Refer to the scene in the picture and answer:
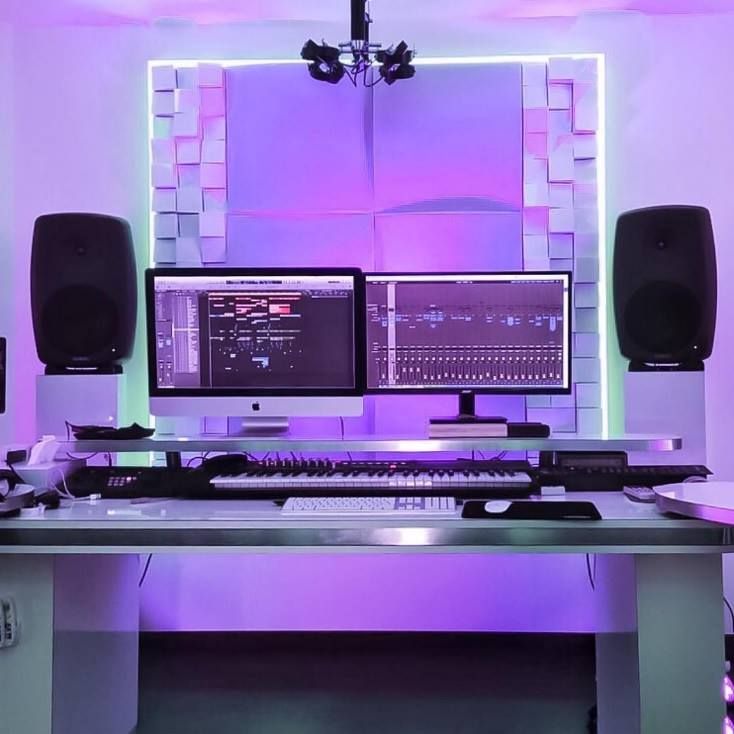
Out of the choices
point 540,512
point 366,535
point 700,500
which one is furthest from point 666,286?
point 366,535

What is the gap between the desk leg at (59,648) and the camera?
1.48 meters

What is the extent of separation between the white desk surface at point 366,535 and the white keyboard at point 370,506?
25 mm

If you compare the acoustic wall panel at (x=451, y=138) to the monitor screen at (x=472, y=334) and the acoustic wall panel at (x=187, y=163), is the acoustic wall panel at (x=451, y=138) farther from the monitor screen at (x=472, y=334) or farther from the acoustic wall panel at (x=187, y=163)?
the monitor screen at (x=472, y=334)

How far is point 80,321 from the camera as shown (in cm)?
236

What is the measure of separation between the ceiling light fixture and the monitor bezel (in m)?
0.87

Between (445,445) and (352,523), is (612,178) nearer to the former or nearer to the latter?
(445,445)

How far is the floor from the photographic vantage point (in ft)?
7.00

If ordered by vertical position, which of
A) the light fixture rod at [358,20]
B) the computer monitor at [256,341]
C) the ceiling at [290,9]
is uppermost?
the ceiling at [290,9]

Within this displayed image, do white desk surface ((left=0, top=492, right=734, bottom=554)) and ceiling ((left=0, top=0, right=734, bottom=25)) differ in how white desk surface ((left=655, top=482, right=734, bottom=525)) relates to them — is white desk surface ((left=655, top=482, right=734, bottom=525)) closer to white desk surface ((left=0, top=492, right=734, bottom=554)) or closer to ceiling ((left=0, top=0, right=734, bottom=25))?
white desk surface ((left=0, top=492, right=734, bottom=554))

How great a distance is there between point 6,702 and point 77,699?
17 cm

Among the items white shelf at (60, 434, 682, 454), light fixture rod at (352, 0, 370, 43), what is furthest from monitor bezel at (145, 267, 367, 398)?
light fixture rod at (352, 0, 370, 43)

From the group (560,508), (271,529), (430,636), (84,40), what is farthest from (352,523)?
(84,40)

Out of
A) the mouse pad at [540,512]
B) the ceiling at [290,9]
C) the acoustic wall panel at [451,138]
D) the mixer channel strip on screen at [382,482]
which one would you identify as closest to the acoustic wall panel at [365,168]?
the acoustic wall panel at [451,138]

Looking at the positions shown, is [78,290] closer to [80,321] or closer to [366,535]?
[80,321]
